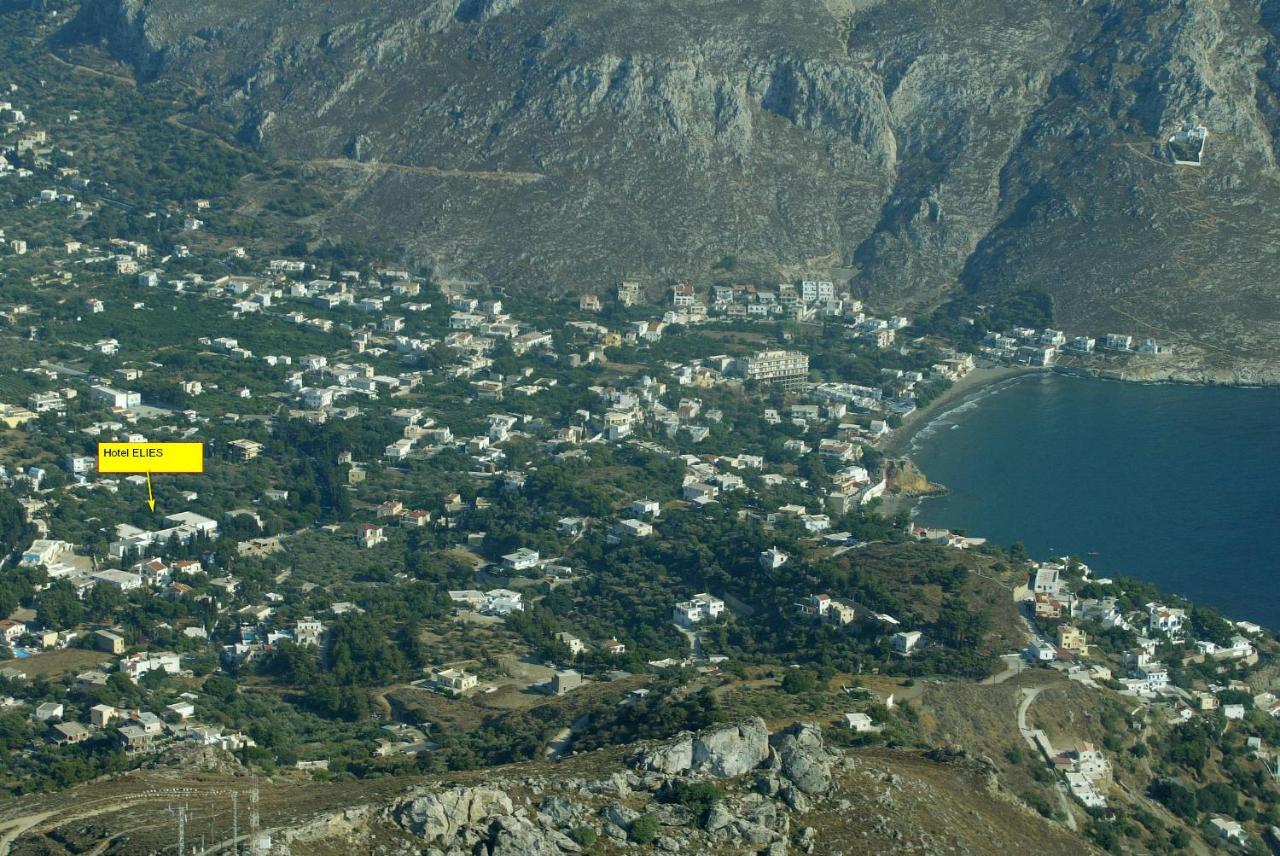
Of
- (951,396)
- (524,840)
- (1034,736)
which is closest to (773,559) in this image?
(1034,736)

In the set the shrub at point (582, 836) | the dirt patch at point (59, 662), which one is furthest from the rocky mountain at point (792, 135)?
the shrub at point (582, 836)

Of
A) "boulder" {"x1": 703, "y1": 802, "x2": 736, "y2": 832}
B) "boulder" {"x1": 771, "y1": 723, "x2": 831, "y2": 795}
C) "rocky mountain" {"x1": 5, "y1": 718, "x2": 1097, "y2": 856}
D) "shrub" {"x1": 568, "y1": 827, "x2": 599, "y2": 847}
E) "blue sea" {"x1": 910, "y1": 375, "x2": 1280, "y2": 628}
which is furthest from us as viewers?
"blue sea" {"x1": 910, "y1": 375, "x2": 1280, "y2": 628}

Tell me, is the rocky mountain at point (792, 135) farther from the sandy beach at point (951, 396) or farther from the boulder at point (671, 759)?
the boulder at point (671, 759)

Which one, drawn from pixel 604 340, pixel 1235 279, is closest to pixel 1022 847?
pixel 604 340

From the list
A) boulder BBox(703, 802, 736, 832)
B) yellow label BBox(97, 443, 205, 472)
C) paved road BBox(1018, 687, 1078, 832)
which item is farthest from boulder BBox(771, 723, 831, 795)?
yellow label BBox(97, 443, 205, 472)

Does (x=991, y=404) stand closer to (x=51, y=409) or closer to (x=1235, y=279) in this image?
(x=1235, y=279)

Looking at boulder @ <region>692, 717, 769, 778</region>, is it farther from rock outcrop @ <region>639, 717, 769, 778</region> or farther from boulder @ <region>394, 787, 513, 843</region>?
boulder @ <region>394, 787, 513, 843</region>
